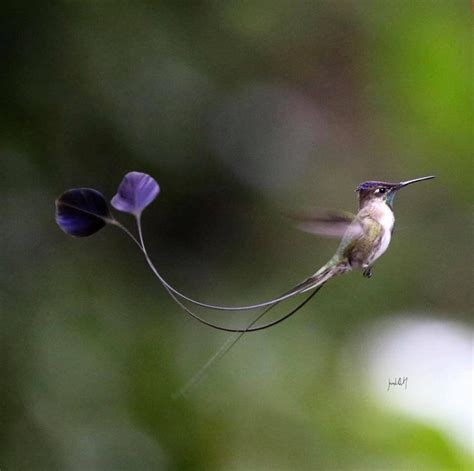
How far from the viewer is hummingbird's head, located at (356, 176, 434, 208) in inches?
Result: 25.3

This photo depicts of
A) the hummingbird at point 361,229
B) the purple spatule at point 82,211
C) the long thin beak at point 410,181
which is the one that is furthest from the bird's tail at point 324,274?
the purple spatule at point 82,211

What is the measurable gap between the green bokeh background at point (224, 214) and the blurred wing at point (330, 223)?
0.19ft

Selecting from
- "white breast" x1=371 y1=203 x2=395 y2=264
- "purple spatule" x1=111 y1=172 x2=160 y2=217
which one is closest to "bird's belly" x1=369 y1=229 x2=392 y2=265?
"white breast" x1=371 y1=203 x2=395 y2=264

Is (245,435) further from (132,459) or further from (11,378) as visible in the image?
(11,378)

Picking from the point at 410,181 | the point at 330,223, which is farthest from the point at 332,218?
the point at 410,181

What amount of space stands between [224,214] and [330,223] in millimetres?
171

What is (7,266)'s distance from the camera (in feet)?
2.35

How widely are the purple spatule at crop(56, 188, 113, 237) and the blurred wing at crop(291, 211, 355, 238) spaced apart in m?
0.21

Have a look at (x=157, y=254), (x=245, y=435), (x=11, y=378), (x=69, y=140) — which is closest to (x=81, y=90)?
(x=69, y=140)

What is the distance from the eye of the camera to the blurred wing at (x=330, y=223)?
0.60 m

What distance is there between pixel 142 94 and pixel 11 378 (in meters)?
0.36

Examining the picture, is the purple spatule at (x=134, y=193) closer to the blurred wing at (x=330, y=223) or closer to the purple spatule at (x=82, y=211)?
the purple spatule at (x=82, y=211)

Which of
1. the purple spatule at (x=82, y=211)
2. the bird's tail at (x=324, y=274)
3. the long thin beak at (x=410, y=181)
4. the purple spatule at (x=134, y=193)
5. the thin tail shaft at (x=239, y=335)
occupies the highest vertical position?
the long thin beak at (x=410, y=181)

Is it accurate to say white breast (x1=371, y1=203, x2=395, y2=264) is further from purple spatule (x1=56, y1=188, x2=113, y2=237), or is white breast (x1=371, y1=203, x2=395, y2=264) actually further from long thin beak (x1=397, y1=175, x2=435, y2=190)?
purple spatule (x1=56, y1=188, x2=113, y2=237)
